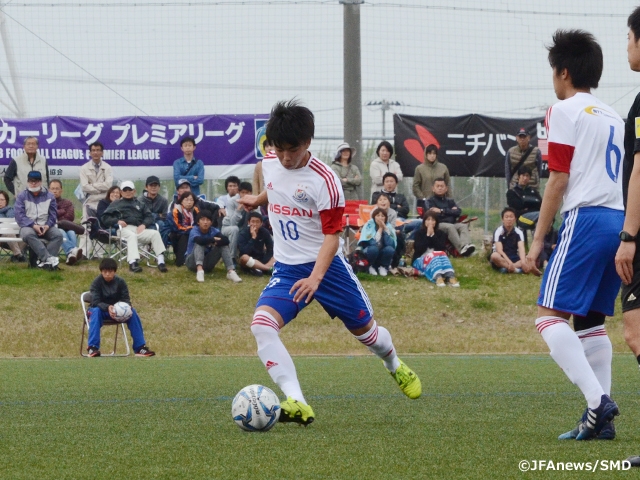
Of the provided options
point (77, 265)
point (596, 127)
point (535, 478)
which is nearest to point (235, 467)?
point (535, 478)

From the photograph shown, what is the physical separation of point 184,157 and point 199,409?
11807mm

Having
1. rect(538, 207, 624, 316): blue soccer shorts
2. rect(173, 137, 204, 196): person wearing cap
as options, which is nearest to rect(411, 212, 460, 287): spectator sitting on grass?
rect(173, 137, 204, 196): person wearing cap

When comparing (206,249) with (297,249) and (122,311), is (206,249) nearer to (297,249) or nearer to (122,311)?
(122,311)

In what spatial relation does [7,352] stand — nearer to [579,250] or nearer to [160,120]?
[160,120]

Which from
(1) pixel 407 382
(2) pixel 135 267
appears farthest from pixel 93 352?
(1) pixel 407 382

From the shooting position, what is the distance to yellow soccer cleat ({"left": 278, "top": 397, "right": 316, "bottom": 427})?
216 inches

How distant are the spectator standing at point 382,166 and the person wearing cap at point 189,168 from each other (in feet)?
10.3

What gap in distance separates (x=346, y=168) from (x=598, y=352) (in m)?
12.6

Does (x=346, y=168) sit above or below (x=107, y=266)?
above

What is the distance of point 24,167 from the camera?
1692 cm

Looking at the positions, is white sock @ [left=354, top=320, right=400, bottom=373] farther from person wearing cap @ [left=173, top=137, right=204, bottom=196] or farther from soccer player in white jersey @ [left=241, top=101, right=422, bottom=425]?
person wearing cap @ [left=173, top=137, right=204, bottom=196]

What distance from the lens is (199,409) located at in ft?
21.2

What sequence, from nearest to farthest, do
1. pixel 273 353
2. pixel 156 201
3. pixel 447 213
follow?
1. pixel 273 353
2. pixel 156 201
3. pixel 447 213

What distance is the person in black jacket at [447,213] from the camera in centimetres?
1761
